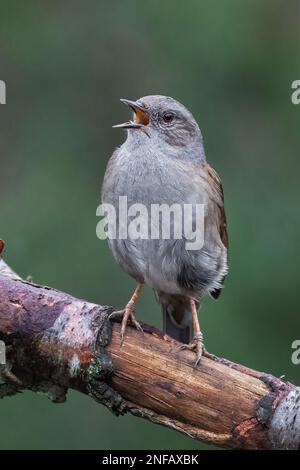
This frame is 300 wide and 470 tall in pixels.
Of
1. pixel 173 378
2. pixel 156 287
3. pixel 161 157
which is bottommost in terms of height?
pixel 173 378

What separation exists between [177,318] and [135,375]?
102 centimetres

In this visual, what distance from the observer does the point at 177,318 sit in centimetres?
534

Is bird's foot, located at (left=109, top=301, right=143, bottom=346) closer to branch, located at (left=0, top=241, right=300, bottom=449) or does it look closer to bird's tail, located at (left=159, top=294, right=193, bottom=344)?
branch, located at (left=0, top=241, right=300, bottom=449)

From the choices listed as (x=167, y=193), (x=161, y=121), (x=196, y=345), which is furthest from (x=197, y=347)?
(x=161, y=121)

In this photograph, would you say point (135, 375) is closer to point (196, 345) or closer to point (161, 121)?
point (196, 345)

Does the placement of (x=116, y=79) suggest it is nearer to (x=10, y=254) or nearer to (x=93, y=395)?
(x=10, y=254)

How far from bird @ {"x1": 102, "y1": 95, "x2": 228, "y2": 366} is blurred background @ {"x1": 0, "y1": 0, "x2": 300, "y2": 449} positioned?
1.38 metres

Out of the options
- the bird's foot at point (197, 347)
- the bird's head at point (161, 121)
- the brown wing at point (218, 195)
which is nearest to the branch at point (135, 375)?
the bird's foot at point (197, 347)

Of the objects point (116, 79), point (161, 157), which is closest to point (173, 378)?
point (161, 157)

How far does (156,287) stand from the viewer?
5.02 m

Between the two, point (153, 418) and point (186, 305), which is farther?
point (186, 305)

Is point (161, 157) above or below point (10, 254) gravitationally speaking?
above
